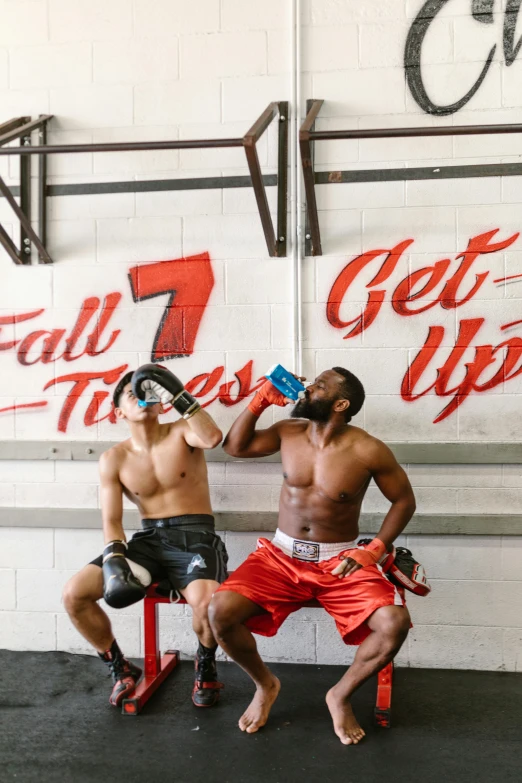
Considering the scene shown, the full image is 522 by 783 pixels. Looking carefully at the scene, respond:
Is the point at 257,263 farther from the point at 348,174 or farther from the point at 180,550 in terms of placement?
the point at 180,550

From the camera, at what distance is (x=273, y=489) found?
3629 mm

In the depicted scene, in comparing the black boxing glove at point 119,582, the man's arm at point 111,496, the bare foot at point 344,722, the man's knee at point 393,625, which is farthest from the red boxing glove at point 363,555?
the man's arm at point 111,496

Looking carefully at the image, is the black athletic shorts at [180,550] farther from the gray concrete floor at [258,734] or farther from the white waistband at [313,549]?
the gray concrete floor at [258,734]

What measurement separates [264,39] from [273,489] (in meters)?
2.09

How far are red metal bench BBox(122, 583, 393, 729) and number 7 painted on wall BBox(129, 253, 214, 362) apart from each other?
3.74ft

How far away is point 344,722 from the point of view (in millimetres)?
2867

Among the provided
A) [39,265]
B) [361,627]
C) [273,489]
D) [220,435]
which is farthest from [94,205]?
[361,627]

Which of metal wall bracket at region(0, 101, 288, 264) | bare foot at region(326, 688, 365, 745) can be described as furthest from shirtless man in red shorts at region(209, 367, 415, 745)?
metal wall bracket at region(0, 101, 288, 264)

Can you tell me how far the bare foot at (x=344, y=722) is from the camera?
2.84 meters

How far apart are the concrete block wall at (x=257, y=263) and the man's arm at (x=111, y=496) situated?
1.31 ft

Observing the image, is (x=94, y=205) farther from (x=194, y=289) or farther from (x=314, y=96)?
(x=314, y=96)

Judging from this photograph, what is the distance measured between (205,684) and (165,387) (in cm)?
122

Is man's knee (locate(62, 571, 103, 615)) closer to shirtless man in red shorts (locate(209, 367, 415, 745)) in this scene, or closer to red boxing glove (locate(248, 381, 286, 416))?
shirtless man in red shorts (locate(209, 367, 415, 745))

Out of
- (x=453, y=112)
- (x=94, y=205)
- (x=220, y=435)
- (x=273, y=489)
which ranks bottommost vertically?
(x=273, y=489)
